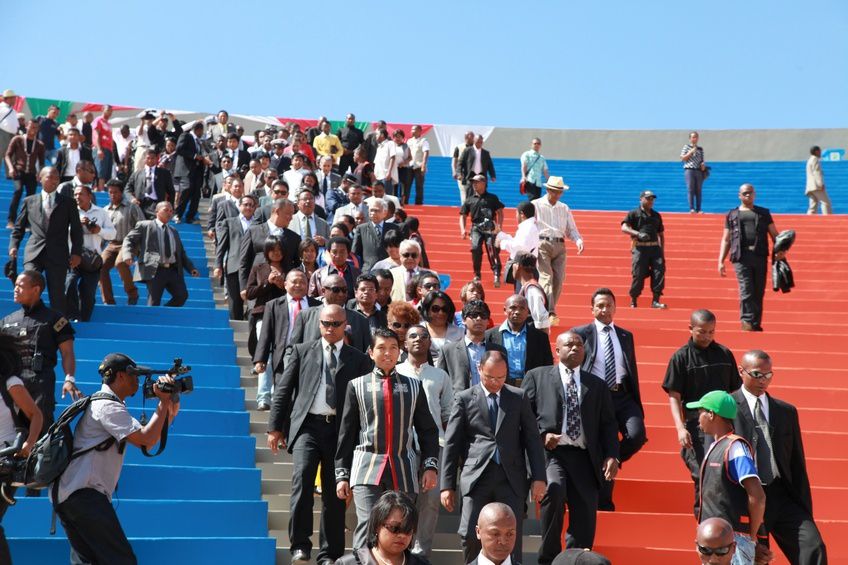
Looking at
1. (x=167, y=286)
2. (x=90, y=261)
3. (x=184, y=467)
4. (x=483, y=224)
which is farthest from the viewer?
(x=483, y=224)

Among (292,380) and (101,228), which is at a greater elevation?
(101,228)

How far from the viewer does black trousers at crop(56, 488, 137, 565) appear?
6.62 metres

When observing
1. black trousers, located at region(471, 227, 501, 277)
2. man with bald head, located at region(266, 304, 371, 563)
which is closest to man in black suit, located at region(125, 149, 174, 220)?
black trousers, located at region(471, 227, 501, 277)

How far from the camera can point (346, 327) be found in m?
9.12

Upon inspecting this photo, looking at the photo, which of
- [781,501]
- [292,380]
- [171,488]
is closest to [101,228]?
[171,488]

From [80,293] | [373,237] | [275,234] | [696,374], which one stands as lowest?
[696,374]

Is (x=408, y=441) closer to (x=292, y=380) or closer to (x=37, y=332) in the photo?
(x=292, y=380)

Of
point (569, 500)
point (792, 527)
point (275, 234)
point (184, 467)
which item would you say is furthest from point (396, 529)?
point (275, 234)

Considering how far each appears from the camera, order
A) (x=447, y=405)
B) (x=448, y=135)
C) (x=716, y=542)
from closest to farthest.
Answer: (x=716, y=542) → (x=447, y=405) → (x=448, y=135)

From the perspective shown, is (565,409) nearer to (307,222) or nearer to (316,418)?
(316,418)

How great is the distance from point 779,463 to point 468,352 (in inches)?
86.8

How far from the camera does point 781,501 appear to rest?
304 inches

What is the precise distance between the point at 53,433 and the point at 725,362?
4569 millimetres

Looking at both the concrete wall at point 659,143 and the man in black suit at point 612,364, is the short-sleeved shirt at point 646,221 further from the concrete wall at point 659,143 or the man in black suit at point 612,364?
the concrete wall at point 659,143
